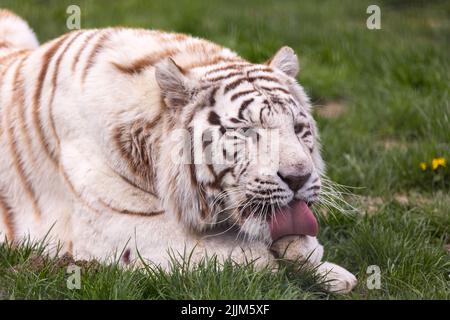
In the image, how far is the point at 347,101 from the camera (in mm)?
6836

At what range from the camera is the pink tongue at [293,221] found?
151 inches

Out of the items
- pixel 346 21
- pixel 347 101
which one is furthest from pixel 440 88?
pixel 346 21

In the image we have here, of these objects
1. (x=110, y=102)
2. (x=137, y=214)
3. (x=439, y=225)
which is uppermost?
(x=110, y=102)

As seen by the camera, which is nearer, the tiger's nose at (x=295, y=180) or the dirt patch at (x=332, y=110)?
the tiger's nose at (x=295, y=180)

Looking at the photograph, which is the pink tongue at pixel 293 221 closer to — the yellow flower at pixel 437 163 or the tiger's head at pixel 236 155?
the tiger's head at pixel 236 155

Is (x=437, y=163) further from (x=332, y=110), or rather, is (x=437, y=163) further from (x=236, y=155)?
(x=236, y=155)

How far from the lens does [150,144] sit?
157 inches

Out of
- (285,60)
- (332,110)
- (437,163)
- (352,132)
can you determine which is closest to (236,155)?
(285,60)

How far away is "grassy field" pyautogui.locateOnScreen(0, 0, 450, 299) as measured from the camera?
3.61 meters

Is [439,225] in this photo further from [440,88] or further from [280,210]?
[440,88]

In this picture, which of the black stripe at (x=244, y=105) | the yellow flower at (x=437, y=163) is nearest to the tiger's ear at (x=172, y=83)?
the black stripe at (x=244, y=105)

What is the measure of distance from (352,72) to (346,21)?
104 centimetres

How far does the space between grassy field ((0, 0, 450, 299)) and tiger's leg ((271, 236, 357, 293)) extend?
0.19 ft

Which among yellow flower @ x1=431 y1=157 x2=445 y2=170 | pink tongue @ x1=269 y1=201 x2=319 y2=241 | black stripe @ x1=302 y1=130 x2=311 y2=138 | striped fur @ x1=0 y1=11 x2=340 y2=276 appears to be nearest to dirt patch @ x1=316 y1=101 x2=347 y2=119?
yellow flower @ x1=431 y1=157 x2=445 y2=170
